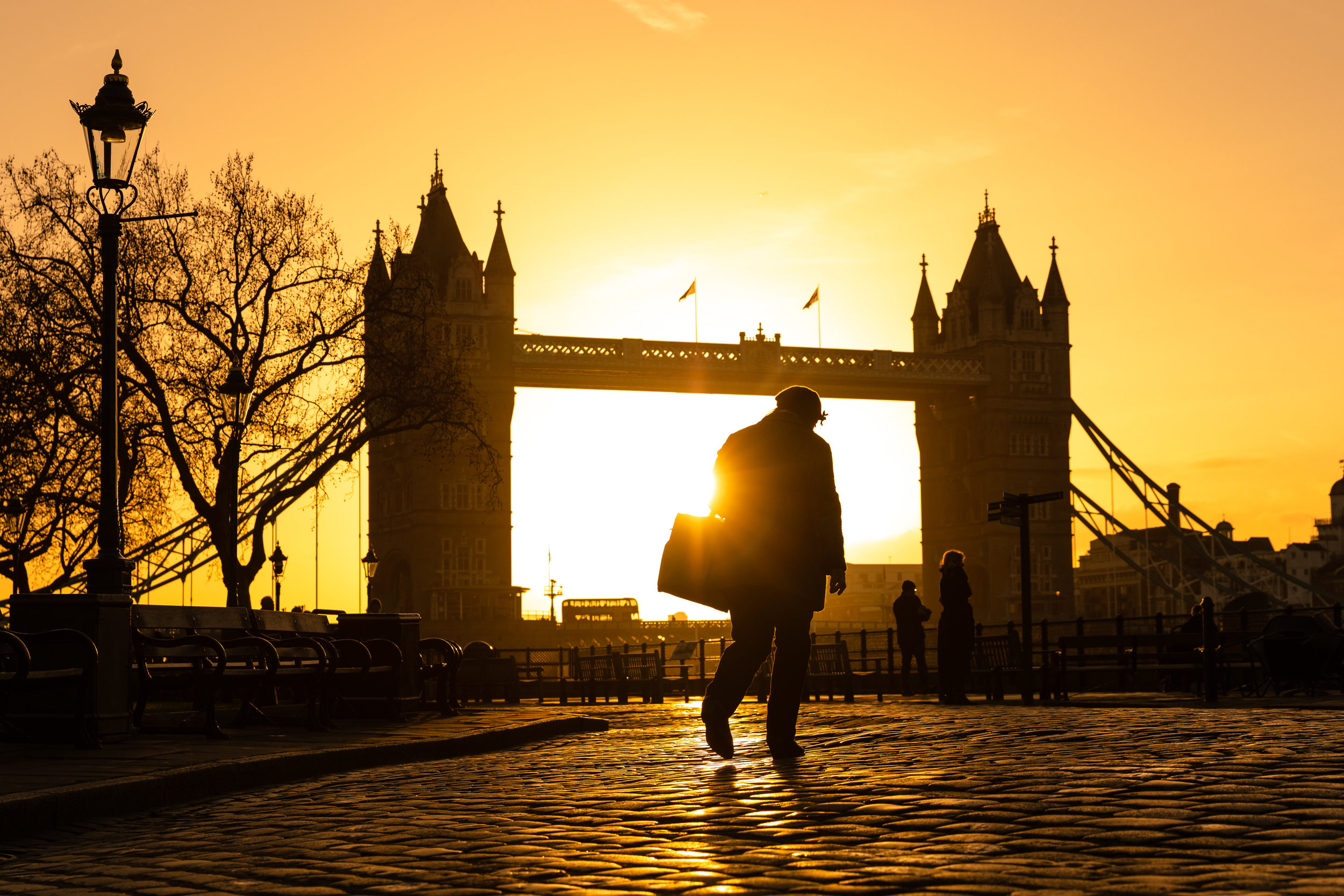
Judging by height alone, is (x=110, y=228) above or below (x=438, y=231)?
below

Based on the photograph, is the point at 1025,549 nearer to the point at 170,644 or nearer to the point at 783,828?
the point at 170,644

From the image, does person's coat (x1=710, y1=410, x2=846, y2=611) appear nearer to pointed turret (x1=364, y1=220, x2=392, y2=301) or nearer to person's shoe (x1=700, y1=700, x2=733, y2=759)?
person's shoe (x1=700, y1=700, x2=733, y2=759)

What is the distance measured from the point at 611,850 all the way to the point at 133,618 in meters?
5.32

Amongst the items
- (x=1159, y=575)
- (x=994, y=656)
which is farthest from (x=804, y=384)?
(x=994, y=656)

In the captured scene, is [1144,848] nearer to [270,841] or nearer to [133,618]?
[270,841]

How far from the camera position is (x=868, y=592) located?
168 m

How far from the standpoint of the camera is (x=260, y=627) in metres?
10.2

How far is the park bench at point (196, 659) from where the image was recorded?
27.8 ft

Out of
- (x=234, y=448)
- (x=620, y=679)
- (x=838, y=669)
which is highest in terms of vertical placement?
(x=234, y=448)

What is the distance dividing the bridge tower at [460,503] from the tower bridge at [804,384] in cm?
7

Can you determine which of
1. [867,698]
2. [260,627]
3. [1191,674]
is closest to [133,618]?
[260,627]

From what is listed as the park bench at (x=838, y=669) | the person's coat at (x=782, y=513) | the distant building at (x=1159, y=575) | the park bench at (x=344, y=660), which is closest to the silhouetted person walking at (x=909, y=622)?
the park bench at (x=838, y=669)

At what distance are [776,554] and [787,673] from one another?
54 centimetres

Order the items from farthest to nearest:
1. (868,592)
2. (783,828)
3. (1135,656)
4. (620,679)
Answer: (868,592), (620,679), (1135,656), (783,828)
